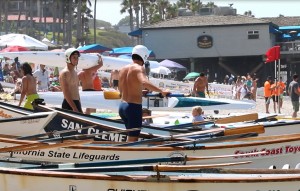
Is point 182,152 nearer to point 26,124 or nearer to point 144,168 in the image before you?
point 144,168

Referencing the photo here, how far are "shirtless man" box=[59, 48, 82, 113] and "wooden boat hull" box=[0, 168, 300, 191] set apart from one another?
5.16m

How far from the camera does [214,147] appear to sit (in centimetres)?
1083

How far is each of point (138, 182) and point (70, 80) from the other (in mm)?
5758

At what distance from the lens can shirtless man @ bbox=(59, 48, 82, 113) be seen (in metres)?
13.5

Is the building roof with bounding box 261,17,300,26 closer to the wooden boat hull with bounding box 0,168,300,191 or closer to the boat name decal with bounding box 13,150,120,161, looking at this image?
the boat name decal with bounding box 13,150,120,161

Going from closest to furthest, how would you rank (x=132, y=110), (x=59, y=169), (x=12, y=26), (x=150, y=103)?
1. (x=59, y=169)
2. (x=132, y=110)
3. (x=150, y=103)
4. (x=12, y=26)

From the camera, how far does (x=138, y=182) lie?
315 inches

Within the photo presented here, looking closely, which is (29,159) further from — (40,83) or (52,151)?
(40,83)

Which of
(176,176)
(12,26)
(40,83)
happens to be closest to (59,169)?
(176,176)

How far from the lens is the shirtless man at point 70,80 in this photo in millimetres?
13461

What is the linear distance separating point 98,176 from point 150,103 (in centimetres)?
1344

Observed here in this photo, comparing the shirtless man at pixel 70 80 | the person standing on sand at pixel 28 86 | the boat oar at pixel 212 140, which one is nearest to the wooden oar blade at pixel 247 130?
the boat oar at pixel 212 140

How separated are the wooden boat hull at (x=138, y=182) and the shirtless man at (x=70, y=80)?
16.9ft

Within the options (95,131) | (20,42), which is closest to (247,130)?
(95,131)
